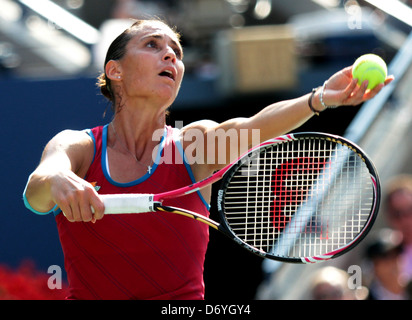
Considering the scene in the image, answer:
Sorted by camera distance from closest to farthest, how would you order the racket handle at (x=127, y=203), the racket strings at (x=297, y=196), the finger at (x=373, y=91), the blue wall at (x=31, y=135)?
the racket handle at (x=127, y=203) < the finger at (x=373, y=91) < the racket strings at (x=297, y=196) < the blue wall at (x=31, y=135)

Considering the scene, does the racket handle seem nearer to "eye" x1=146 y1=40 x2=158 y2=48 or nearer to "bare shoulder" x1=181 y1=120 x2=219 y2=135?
"bare shoulder" x1=181 y1=120 x2=219 y2=135

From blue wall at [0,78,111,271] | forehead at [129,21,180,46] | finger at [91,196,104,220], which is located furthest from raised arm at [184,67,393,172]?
blue wall at [0,78,111,271]

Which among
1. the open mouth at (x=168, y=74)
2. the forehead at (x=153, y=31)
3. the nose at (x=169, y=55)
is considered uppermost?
the forehead at (x=153, y=31)

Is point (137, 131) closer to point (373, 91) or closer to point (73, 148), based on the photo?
point (73, 148)

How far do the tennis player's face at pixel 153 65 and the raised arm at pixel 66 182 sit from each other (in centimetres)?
28

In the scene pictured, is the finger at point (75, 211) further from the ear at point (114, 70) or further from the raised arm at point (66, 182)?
the ear at point (114, 70)

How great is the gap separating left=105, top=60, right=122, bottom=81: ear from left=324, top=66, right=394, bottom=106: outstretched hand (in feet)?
2.70

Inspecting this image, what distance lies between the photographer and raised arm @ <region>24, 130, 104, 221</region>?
8.48 feet

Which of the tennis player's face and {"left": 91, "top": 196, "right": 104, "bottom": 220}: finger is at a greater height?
the tennis player's face

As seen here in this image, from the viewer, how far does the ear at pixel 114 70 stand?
126 inches

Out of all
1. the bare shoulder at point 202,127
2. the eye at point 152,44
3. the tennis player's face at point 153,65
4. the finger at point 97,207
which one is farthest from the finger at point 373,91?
the finger at point 97,207

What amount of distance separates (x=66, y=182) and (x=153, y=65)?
699mm

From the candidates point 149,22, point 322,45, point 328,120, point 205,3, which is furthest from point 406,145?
point 149,22
